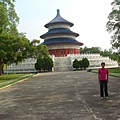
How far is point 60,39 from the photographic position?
211ft

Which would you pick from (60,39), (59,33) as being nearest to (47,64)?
(60,39)

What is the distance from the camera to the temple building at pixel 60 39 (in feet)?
208

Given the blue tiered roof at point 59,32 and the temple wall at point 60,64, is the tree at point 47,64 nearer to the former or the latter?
the temple wall at point 60,64

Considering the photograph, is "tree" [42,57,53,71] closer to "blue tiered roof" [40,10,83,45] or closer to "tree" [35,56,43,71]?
"tree" [35,56,43,71]

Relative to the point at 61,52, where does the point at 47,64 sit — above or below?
below

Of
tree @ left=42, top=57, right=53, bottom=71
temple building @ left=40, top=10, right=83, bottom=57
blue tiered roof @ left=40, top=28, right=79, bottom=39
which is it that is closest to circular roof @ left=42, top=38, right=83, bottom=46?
temple building @ left=40, top=10, right=83, bottom=57

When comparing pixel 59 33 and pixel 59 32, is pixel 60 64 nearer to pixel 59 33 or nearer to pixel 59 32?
pixel 59 32

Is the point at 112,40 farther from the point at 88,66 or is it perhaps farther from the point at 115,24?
the point at 88,66

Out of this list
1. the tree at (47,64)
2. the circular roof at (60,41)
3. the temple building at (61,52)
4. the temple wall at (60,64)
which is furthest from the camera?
the circular roof at (60,41)

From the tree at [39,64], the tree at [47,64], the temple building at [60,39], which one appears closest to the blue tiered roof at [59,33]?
the temple building at [60,39]

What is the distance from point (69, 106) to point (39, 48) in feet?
67.2

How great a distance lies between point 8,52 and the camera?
1014 inches

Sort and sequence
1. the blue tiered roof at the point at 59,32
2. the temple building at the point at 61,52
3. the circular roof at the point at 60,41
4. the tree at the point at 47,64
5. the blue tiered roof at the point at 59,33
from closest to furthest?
the tree at the point at 47,64, the temple building at the point at 61,52, the circular roof at the point at 60,41, the blue tiered roof at the point at 59,33, the blue tiered roof at the point at 59,32

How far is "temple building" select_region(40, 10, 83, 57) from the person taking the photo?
63.3m
